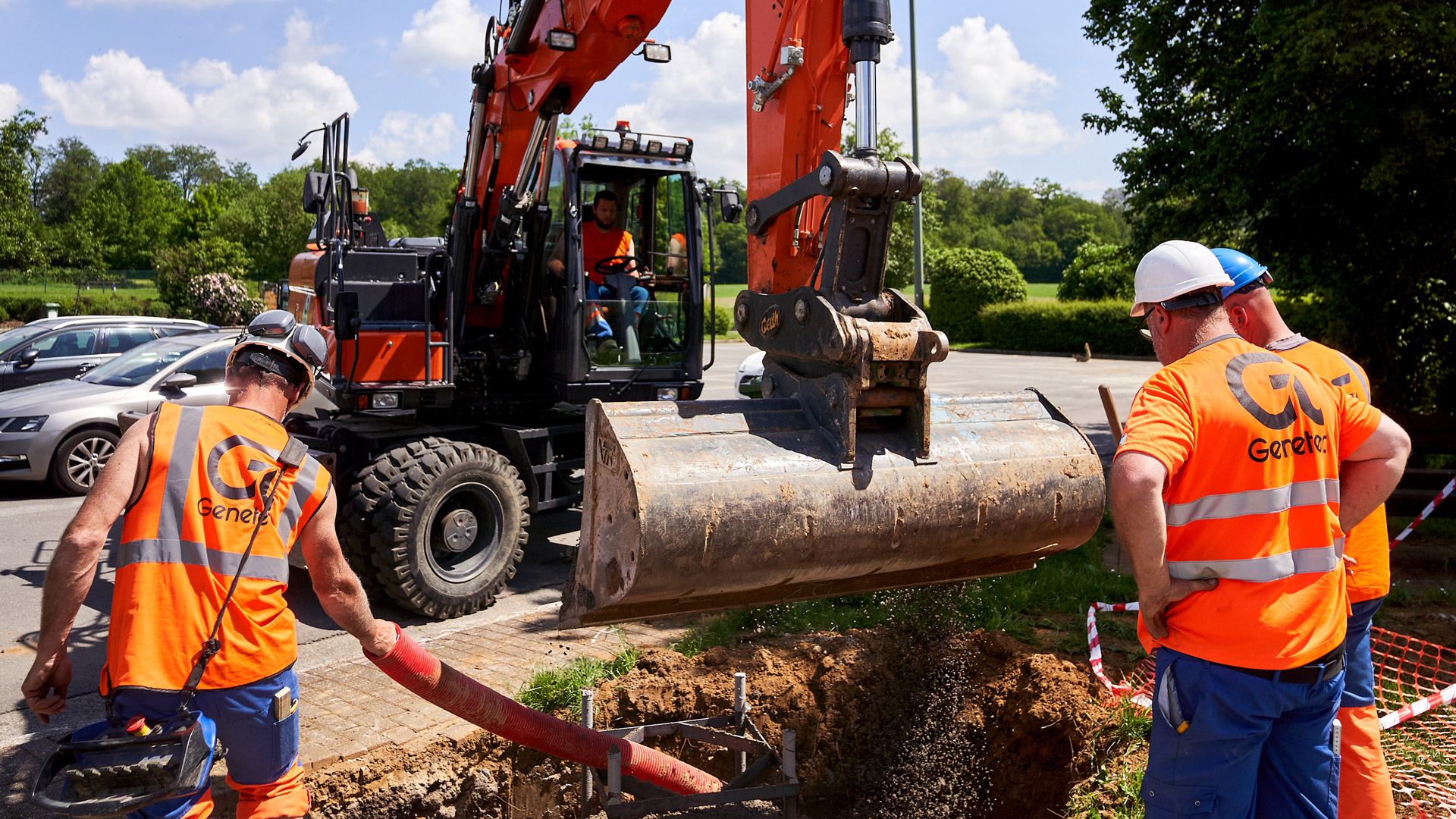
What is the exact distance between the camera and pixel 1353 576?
3.60m

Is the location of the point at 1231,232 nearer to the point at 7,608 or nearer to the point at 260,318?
the point at 260,318

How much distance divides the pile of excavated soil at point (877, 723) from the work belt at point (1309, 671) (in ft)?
6.64

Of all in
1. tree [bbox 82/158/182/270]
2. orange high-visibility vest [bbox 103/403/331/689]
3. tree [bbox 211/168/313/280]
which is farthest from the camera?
tree [bbox 82/158/182/270]

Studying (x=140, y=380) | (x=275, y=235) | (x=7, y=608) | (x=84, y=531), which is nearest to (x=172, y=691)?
(x=84, y=531)

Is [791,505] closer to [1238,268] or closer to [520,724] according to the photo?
[520,724]

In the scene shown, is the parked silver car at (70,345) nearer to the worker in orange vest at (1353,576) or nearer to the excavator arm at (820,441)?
the excavator arm at (820,441)

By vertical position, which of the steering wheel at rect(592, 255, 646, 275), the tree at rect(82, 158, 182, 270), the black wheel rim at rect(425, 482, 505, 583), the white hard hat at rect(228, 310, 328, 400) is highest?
the tree at rect(82, 158, 182, 270)

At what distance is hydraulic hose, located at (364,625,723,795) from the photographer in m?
3.61

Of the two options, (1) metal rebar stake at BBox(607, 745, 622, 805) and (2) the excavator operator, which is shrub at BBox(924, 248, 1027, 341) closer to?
(2) the excavator operator

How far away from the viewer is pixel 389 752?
4246 mm

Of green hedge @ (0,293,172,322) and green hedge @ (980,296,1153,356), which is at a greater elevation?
green hedge @ (0,293,172,322)

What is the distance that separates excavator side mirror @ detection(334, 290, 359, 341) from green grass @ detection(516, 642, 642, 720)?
9.56ft

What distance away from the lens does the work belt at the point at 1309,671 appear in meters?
2.79

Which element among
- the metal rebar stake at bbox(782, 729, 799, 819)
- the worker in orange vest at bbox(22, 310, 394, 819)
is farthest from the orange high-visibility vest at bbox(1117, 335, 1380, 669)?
the worker in orange vest at bbox(22, 310, 394, 819)
